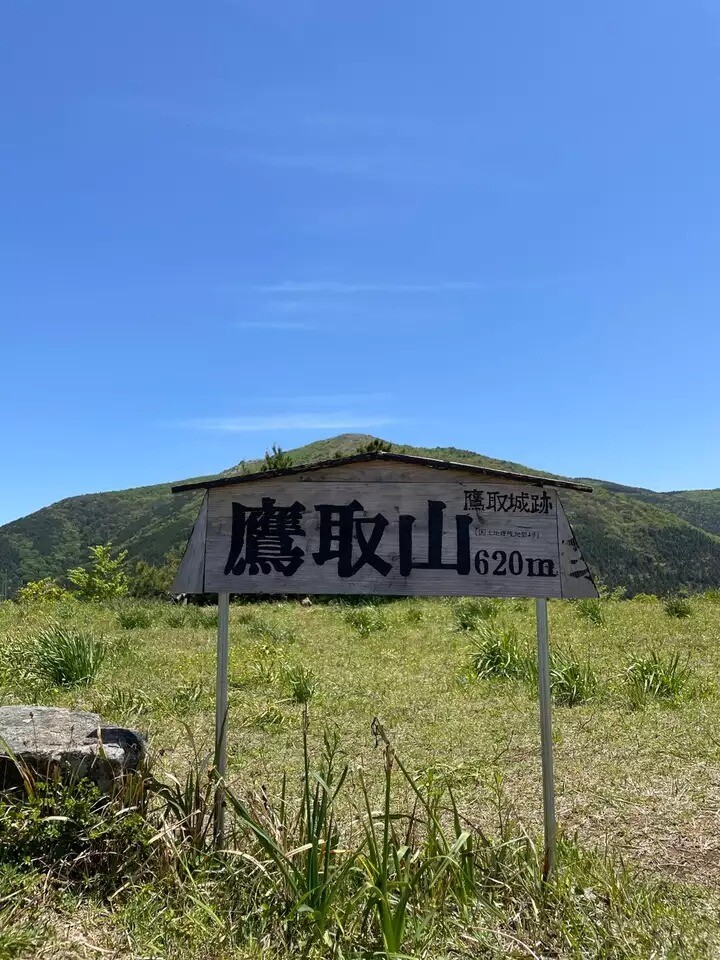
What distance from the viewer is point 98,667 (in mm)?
9281

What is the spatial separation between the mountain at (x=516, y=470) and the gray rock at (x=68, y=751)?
177 ft

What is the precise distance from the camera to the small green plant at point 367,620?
1362 cm

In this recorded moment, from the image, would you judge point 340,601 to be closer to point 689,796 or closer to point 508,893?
point 689,796

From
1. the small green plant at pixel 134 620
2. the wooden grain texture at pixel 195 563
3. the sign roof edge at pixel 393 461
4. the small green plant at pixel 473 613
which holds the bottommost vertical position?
the small green plant at pixel 134 620

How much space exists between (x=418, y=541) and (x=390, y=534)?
0.55ft

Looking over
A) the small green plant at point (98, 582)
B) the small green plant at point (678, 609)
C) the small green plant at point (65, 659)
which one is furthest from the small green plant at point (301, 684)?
the small green plant at point (98, 582)

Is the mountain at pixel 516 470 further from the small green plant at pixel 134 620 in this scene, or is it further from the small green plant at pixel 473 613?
the small green plant at pixel 134 620

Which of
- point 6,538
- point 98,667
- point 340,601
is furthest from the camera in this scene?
point 6,538

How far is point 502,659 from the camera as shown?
31.0 ft

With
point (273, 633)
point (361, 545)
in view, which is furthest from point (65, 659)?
point (361, 545)

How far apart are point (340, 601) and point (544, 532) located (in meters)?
15.5

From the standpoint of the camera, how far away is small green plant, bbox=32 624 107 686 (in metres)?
8.85

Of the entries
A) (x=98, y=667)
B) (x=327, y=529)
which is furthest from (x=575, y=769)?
(x=98, y=667)

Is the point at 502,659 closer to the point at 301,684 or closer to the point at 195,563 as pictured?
the point at 301,684
